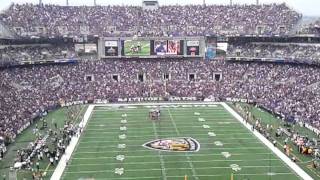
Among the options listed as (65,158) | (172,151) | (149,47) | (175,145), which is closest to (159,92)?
(149,47)

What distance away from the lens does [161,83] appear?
60.4m

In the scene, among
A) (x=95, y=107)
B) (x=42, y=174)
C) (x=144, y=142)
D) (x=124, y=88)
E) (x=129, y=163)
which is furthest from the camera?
(x=124, y=88)

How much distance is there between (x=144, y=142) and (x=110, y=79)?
2538 cm

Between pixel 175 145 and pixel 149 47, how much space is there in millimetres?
29016

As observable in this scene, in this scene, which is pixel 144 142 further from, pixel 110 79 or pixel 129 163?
pixel 110 79

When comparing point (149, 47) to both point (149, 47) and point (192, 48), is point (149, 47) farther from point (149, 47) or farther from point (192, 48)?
point (192, 48)

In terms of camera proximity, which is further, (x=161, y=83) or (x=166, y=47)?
(x=166, y=47)

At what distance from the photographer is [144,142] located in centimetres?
3666

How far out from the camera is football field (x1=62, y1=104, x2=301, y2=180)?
2948 cm

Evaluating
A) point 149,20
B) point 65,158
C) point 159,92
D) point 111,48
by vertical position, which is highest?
point 149,20

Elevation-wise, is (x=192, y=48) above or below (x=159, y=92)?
above

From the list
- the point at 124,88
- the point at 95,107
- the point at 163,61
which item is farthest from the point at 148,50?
the point at 95,107

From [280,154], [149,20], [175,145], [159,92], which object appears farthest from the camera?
[149,20]

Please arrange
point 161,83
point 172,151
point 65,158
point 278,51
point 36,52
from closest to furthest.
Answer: point 65,158
point 172,151
point 161,83
point 36,52
point 278,51
